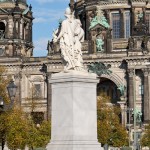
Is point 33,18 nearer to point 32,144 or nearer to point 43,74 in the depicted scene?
point 43,74

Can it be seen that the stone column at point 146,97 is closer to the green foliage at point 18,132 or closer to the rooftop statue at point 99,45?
the rooftop statue at point 99,45

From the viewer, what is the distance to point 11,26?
9894 centimetres

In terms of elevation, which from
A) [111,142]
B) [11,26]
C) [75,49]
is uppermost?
[11,26]

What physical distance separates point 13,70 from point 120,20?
20975mm

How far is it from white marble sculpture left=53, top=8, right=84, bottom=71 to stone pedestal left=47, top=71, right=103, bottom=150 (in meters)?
0.65

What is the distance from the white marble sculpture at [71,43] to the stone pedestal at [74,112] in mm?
650

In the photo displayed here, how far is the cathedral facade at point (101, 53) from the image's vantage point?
91.4 meters

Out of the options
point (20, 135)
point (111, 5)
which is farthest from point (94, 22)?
point (20, 135)

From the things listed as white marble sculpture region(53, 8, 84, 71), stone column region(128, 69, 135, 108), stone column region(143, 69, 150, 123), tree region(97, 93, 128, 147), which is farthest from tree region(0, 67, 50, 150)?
stone column region(143, 69, 150, 123)

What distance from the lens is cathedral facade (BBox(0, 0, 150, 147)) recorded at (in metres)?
91.4

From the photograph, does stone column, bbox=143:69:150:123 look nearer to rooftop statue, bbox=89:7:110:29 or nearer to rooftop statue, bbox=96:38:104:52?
rooftop statue, bbox=96:38:104:52

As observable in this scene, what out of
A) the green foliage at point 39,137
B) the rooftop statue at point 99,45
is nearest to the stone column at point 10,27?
the rooftop statue at point 99,45

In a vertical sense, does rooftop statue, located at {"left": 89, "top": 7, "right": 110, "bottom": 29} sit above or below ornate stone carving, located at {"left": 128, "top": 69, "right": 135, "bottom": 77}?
above

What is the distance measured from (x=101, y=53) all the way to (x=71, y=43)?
6887cm
